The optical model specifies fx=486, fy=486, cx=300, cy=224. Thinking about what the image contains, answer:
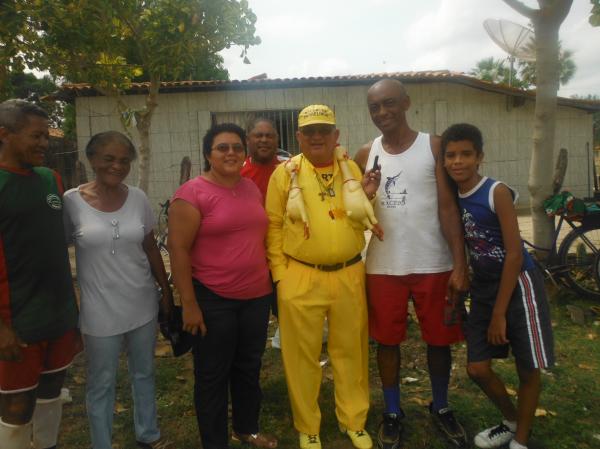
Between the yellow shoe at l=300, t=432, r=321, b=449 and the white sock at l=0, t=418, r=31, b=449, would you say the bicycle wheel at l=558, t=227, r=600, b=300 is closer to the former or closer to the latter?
the yellow shoe at l=300, t=432, r=321, b=449

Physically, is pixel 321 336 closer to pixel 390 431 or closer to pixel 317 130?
pixel 390 431

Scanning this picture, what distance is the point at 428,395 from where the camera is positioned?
3422mm

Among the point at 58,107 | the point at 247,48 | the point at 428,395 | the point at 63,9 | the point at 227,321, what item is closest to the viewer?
the point at 227,321

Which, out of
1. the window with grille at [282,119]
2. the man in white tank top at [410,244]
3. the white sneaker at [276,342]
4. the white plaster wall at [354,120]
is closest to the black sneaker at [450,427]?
the man in white tank top at [410,244]

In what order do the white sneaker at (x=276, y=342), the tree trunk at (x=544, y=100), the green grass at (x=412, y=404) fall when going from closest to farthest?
the green grass at (x=412, y=404) < the white sneaker at (x=276, y=342) < the tree trunk at (x=544, y=100)

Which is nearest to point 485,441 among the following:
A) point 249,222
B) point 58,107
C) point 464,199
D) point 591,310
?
point 464,199

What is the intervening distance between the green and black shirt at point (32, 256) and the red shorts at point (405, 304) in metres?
1.66

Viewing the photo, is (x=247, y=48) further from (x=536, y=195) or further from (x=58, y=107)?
(x=58, y=107)

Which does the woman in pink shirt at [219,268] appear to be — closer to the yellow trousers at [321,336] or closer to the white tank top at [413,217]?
the yellow trousers at [321,336]

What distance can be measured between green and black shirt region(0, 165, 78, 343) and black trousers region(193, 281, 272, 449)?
682 millimetres

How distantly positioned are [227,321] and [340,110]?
9.68 m

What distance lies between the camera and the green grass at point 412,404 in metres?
2.91

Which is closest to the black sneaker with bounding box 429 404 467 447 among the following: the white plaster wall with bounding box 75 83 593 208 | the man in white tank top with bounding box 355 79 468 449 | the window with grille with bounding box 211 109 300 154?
the man in white tank top with bounding box 355 79 468 449

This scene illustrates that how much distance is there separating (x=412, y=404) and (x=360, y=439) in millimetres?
630
